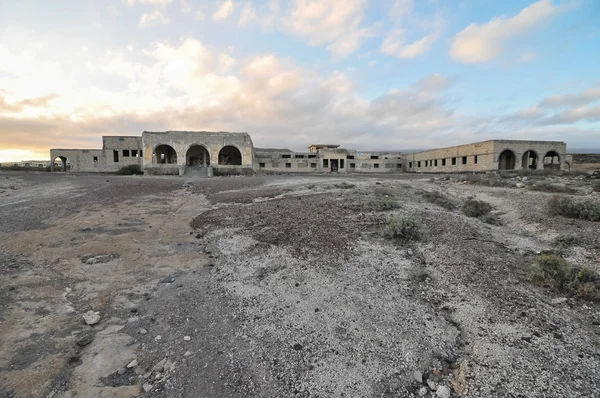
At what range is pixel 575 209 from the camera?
362 inches

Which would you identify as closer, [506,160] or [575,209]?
[575,209]

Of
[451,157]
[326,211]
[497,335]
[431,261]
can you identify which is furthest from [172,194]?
[451,157]

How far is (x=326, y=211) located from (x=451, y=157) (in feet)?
128

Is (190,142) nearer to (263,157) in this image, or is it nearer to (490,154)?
(263,157)

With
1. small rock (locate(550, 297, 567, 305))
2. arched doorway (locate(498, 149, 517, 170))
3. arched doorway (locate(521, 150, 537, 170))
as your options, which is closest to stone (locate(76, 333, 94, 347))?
small rock (locate(550, 297, 567, 305))

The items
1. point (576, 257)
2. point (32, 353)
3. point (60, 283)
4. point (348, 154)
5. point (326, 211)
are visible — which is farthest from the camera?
point (348, 154)

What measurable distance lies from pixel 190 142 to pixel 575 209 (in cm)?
3451

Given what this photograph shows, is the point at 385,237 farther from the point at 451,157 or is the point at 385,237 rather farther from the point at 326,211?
the point at 451,157

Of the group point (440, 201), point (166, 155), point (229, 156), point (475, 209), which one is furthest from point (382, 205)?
point (166, 155)

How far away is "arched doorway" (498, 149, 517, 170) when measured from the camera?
127 ft

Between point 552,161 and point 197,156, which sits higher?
point 197,156

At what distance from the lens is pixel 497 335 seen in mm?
3773

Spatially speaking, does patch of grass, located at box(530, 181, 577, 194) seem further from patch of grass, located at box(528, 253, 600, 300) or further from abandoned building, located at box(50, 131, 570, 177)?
abandoned building, located at box(50, 131, 570, 177)

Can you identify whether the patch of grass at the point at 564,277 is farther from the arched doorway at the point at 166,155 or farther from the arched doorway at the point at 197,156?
the arched doorway at the point at 166,155
